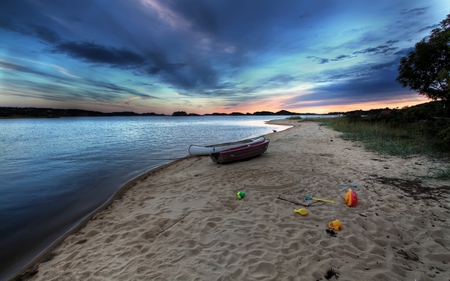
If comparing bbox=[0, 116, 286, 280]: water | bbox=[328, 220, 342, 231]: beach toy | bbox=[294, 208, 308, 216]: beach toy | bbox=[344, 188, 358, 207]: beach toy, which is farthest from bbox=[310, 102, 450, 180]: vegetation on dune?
bbox=[0, 116, 286, 280]: water

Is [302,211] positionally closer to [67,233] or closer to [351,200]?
[351,200]

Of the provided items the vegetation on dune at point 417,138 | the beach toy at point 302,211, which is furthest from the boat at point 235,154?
the vegetation on dune at point 417,138

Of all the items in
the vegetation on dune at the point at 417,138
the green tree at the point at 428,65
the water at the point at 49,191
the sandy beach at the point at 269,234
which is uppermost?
the green tree at the point at 428,65

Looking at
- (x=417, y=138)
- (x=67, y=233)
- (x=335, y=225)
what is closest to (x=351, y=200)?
(x=335, y=225)

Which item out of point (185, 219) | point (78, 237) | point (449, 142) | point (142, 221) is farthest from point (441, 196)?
point (78, 237)

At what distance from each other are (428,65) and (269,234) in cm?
2832

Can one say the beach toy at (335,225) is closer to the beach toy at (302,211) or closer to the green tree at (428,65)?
the beach toy at (302,211)

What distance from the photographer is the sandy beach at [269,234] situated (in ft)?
9.72

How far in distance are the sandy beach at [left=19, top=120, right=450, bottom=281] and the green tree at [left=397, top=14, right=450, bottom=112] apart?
2002 cm

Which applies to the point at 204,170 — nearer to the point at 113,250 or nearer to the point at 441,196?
the point at 113,250

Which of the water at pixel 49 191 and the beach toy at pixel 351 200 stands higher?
Answer: the beach toy at pixel 351 200

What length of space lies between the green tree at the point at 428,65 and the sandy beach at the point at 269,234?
2002cm

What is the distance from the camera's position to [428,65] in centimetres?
2055

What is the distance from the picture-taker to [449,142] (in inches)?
334
